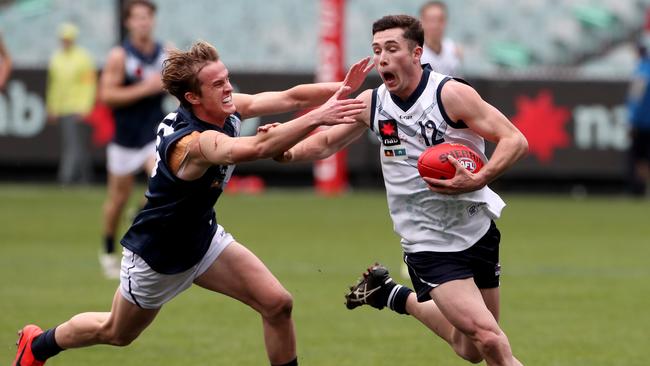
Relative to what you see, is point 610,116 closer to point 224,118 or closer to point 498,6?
point 498,6

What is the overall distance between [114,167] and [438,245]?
260 inches

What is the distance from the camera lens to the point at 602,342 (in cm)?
990

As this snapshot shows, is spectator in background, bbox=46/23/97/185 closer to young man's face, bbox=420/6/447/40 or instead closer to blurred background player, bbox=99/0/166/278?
blurred background player, bbox=99/0/166/278

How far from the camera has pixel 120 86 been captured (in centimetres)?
A: 1341

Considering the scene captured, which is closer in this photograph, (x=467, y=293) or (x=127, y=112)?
(x=467, y=293)

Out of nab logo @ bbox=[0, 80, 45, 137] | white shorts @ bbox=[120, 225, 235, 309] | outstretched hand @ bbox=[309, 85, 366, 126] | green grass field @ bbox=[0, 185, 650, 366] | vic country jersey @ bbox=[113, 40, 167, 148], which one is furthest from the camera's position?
nab logo @ bbox=[0, 80, 45, 137]

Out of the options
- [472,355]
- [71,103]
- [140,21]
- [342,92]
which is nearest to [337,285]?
[140,21]

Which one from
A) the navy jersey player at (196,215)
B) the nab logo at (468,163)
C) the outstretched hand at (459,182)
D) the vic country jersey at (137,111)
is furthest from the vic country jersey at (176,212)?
the vic country jersey at (137,111)

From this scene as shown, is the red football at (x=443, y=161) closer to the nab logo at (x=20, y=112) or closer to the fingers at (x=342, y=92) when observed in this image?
the fingers at (x=342, y=92)

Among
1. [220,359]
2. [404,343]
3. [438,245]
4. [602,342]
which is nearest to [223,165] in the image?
[438,245]

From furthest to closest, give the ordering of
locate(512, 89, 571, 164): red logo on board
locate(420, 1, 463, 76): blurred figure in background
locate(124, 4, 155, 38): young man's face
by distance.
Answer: locate(512, 89, 571, 164): red logo on board
locate(124, 4, 155, 38): young man's face
locate(420, 1, 463, 76): blurred figure in background

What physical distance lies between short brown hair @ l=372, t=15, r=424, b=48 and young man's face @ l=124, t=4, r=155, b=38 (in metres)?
6.04

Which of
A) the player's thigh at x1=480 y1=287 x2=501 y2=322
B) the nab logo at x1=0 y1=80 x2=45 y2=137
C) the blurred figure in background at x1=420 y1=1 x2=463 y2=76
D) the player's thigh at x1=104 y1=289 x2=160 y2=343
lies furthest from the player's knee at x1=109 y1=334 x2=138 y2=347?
the nab logo at x1=0 y1=80 x2=45 y2=137

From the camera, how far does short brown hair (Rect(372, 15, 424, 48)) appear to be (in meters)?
7.35
